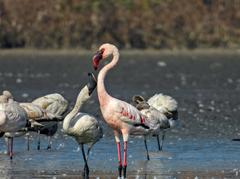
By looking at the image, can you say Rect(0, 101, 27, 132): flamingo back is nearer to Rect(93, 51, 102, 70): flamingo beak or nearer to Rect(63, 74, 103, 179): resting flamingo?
Rect(63, 74, 103, 179): resting flamingo

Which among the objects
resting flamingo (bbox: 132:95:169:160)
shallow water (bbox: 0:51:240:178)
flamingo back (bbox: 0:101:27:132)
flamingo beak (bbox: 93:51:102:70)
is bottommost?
shallow water (bbox: 0:51:240:178)

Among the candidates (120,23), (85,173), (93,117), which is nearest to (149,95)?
(93,117)

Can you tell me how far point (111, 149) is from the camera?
17.2 m

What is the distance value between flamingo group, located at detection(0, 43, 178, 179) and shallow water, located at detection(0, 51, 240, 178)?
0.34 m

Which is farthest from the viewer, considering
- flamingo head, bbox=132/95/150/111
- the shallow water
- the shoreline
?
the shoreline

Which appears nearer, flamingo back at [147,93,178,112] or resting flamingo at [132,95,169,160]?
resting flamingo at [132,95,169,160]

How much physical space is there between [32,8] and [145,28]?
19.3ft

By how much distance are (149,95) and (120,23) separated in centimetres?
2766

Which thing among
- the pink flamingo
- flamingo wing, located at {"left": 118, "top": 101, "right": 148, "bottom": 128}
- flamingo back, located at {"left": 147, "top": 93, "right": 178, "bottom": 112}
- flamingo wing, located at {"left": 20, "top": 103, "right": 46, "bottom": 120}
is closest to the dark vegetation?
flamingo back, located at {"left": 147, "top": 93, "right": 178, "bottom": 112}

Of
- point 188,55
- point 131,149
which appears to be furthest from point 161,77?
point 131,149

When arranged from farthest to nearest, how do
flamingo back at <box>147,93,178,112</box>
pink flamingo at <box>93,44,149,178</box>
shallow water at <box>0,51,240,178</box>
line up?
1. flamingo back at <box>147,93,178,112</box>
2. shallow water at <box>0,51,240,178</box>
3. pink flamingo at <box>93,44,149,178</box>

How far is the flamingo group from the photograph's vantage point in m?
14.6

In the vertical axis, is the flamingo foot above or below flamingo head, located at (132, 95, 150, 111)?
above

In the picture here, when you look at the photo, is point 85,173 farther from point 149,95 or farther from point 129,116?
point 149,95
